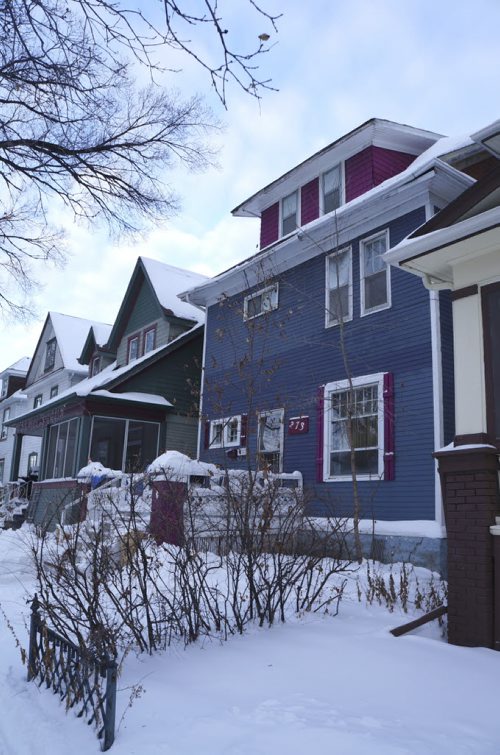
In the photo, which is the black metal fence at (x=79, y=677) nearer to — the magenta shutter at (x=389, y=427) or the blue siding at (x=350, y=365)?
the blue siding at (x=350, y=365)

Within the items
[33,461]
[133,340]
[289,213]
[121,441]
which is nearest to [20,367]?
[33,461]

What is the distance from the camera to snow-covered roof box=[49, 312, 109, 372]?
2628 centimetres

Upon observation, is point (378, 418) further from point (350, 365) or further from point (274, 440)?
point (274, 440)

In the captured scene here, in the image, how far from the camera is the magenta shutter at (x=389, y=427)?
10.6 meters

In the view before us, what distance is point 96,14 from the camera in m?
4.18

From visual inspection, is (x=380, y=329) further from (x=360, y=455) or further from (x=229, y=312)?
(x=229, y=312)

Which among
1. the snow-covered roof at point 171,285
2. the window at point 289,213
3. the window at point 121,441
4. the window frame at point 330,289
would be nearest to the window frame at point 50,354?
the snow-covered roof at point 171,285

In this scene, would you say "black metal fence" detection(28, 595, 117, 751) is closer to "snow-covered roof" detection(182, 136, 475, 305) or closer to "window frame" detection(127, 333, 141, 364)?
"snow-covered roof" detection(182, 136, 475, 305)

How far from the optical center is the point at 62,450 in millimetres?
18984

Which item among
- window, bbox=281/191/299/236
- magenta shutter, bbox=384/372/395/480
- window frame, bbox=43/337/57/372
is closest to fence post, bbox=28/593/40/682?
magenta shutter, bbox=384/372/395/480

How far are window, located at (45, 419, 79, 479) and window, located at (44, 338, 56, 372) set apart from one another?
9063 millimetres

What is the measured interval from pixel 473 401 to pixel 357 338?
5.94 meters

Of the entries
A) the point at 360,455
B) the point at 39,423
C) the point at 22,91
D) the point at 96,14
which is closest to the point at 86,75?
the point at 22,91

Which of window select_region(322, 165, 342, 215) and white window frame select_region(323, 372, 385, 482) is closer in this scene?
white window frame select_region(323, 372, 385, 482)
